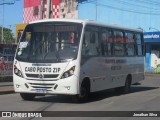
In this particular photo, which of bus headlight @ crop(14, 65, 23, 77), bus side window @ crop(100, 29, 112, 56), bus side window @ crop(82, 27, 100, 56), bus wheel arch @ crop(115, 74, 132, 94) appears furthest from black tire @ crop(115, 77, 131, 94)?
bus headlight @ crop(14, 65, 23, 77)

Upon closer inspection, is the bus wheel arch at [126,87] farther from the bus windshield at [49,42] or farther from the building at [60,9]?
the building at [60,9]

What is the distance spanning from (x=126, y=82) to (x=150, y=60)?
2958 centimetres

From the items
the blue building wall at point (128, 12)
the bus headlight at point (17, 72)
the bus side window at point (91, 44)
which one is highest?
the blue building wall at point (128, 12)

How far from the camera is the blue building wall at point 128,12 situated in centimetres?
4672

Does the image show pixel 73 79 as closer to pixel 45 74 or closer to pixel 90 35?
pixel 45 74

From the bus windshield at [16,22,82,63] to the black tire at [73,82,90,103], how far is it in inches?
49.2

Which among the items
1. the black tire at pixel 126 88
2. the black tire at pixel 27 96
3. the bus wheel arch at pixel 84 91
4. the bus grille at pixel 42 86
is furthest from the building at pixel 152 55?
A: the bus grille at pixel 42 86

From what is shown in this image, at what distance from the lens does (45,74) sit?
14867 mm

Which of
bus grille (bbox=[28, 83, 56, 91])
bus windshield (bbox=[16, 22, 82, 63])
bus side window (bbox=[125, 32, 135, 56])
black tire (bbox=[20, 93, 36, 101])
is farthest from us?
bus side window (bbox=[125, 32, 135, 56])

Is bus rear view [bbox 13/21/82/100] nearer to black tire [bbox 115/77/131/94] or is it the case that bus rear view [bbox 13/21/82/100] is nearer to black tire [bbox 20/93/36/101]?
black tire [bbox 20/93/36/101]

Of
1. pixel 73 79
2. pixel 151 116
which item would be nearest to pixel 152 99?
pixel 73 79

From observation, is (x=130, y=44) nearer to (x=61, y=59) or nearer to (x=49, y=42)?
(x=49, y=42)

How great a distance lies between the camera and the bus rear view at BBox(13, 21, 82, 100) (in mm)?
14695

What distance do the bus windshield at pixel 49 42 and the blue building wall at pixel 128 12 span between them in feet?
103
